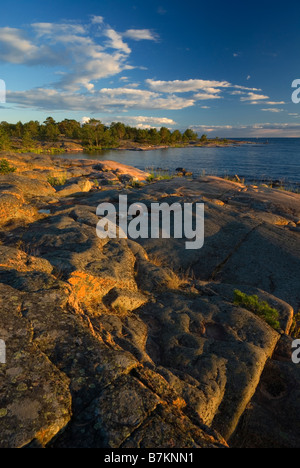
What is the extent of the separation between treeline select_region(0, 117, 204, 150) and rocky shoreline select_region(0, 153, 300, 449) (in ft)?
289

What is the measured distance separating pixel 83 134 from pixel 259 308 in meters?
121

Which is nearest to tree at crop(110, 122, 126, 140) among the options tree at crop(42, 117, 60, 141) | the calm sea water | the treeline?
the treeline

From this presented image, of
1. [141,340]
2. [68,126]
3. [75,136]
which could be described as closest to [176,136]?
[68,126]

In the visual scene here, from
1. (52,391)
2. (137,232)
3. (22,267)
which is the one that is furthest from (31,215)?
(52,391)

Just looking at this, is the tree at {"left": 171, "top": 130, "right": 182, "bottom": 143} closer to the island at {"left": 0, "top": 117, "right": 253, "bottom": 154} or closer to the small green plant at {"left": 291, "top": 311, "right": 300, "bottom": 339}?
the island at {"left": 0, "top": 117, "right": 253, "bottom": 154}

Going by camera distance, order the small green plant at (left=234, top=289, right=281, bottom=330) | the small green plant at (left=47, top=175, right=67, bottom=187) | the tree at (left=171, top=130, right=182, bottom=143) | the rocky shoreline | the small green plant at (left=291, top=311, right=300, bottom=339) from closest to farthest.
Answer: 1. the rocky shoreline
2. the small green plant at (left=234, top=289, right=281, bottom=330)
3. the small green plant at (left=291, top=311, right=300, bottom=339)
4. the small green plant at (left=47, top=175, right=67, bottom=187)
5. the tree at (left=171, top=130, right=182, bottom=143)

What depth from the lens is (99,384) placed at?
2938 millimetres

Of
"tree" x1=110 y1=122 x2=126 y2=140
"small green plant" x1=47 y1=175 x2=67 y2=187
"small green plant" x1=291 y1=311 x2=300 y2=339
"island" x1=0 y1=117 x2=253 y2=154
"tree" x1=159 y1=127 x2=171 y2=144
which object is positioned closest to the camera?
"small green plant" x1=291 y1=311 x2=300 y2=339

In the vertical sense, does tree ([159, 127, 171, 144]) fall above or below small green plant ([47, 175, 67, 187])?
above

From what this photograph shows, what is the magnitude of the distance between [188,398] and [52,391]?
210cm

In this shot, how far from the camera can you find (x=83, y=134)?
112 m

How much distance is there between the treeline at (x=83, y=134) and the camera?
109375 millimetres

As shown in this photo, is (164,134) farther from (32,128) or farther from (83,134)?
(32,128)

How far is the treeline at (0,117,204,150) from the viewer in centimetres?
10938
